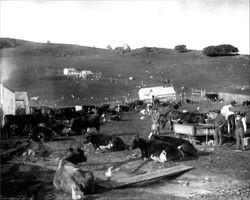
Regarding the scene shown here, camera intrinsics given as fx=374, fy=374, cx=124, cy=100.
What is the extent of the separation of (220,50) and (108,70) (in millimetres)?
34063

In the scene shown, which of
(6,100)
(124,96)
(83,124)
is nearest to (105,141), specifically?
(83,124)

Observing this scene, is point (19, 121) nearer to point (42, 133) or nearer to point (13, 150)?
point (42, 133)

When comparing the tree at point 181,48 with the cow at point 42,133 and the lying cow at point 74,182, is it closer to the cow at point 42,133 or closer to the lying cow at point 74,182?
the cow at point 42,133

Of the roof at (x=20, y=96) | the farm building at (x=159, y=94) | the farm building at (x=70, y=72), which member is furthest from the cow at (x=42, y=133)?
the farm building at (x=70, y=72)

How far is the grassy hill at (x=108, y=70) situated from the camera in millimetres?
59897

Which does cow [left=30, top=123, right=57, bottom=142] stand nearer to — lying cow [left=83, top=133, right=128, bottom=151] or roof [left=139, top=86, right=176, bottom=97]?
lying cow [left=83, top=133, right=128, bottom=151]

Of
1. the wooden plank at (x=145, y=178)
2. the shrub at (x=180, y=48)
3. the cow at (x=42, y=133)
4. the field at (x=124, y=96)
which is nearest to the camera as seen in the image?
the wooden plank at (x=145, y=178)

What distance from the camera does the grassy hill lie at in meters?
59.9

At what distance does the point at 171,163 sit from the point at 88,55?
8598 cm

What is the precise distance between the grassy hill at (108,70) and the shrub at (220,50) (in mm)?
Answer: 2329

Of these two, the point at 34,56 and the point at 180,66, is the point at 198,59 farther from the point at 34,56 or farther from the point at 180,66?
the point at 34,56

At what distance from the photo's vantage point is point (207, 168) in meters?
11.9

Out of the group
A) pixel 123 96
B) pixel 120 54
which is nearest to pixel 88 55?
pixel 120 54

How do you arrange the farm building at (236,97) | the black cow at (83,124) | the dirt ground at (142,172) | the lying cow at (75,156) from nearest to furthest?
1. the dirt ground at (142,172)
2. the lying cow at (75,156)
3. the black cow at (83,124)
4. the farm building at (236,97)
